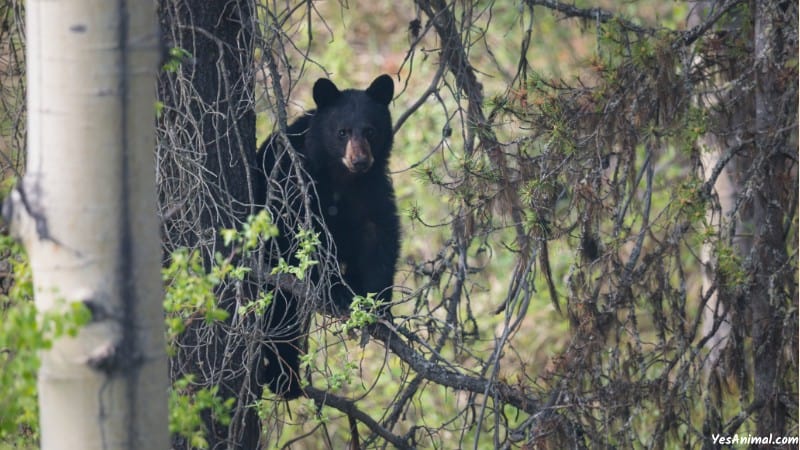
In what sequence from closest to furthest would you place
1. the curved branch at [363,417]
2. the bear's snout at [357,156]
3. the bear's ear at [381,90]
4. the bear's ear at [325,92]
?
the curved branch at [363,417], the bear's snout at [357,156], the bear's ear at [325,92], the bear's ear at [381,90]

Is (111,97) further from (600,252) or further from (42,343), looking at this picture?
(600,252)

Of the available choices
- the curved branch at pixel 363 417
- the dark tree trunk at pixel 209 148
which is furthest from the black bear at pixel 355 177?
the dark tree trunk at pixel 209 148

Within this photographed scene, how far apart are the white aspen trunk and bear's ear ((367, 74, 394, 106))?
3632mm

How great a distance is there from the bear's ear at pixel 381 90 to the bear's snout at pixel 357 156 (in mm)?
318

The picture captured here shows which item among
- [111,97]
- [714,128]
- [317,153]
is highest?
[317,153]

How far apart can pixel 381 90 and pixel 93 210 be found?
3.78 m

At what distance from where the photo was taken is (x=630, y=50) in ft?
13.6

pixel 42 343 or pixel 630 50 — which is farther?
pixel 630 50

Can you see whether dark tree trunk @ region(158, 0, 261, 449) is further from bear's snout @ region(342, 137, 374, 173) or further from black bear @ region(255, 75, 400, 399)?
black bear @ region(255, 75, 400, 399)

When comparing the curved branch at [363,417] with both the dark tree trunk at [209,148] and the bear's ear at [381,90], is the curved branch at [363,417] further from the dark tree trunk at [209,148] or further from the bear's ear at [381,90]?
the bear's ear at [381,90]

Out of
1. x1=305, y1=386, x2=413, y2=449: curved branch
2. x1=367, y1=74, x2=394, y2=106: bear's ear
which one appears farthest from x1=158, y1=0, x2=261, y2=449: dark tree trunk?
x1=367, y1=74, x2=394, y2=106: bear's ear

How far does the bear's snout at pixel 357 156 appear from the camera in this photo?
17.1 ft

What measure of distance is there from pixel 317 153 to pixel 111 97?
3653mm

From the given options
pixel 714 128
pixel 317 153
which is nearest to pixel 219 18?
pixel 317 153
